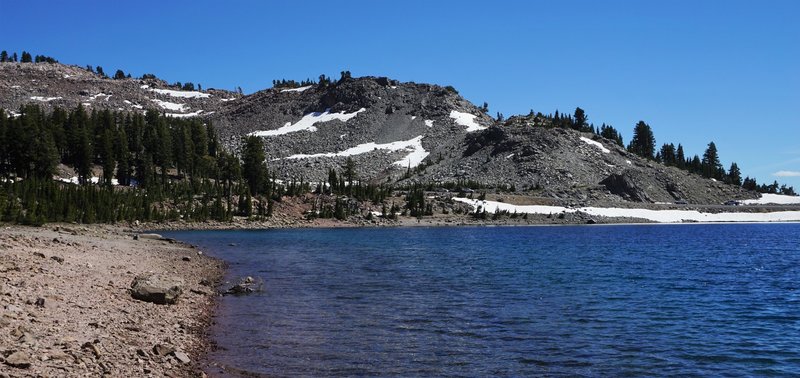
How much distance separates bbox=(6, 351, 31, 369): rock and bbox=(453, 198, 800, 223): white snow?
130824 millimetres

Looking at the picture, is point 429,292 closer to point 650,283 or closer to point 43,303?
point 650,283

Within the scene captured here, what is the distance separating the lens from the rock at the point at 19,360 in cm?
1146

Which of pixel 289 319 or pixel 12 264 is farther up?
pixel 12 264

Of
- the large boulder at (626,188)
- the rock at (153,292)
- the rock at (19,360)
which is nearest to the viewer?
the rock at (19,360)

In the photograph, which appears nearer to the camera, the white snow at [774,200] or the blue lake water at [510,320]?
the blue lake water at [510,320]

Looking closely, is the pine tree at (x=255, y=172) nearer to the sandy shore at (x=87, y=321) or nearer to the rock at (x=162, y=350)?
the sandy shore at (x=87, y=321)

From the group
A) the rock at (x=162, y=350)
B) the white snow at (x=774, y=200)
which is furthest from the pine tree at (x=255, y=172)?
the white snow at (x=774, y=200)

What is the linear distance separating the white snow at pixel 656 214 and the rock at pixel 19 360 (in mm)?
130824

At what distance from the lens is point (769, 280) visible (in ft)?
126

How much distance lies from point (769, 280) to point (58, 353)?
3990cm

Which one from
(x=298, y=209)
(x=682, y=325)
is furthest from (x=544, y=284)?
(x=298, y=209)

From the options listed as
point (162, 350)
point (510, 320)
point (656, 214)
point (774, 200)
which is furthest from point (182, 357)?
point (774, 200)

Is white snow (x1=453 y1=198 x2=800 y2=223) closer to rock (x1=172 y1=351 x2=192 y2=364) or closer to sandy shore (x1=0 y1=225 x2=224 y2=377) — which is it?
sandy shore (x1=0 y1=225 x2=224 y2=377)

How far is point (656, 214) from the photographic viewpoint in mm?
155250
